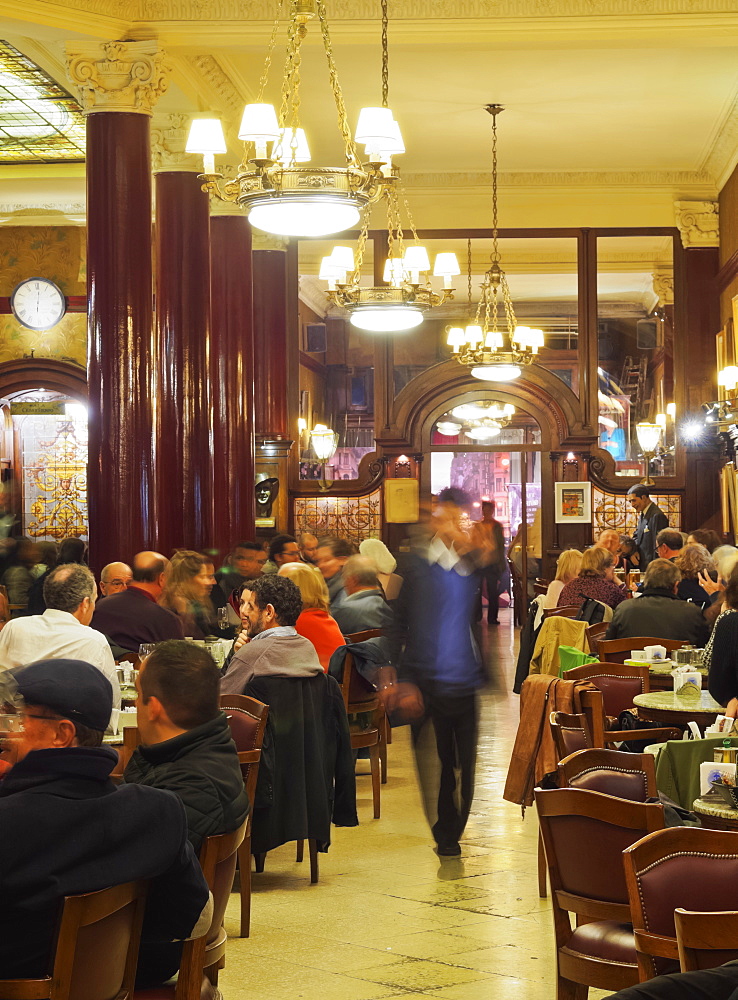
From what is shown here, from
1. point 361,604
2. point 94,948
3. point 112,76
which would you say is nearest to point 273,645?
point 361,604

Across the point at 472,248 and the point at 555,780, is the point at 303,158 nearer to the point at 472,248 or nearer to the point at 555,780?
the point at 555,780

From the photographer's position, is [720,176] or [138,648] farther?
[720,176]

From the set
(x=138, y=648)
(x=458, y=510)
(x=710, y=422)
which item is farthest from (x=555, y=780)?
(x=710, y=422)

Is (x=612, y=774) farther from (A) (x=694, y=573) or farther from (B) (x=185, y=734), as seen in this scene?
(A) (x=694, y=573)

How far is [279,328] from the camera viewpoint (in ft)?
51.6

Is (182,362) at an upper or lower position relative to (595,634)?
upper

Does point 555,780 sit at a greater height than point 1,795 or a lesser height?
lesser

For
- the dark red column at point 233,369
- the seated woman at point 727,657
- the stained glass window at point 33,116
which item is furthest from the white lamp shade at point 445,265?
the seated woman at point 727,657

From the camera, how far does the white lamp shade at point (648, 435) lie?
51.1 ft

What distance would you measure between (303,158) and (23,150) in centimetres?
861

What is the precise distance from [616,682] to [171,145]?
671 centimetres

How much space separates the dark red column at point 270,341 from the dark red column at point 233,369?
1985 millimetres

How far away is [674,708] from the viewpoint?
600 centimetres

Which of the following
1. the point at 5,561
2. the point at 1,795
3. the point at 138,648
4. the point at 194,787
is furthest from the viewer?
the point at 5,561
